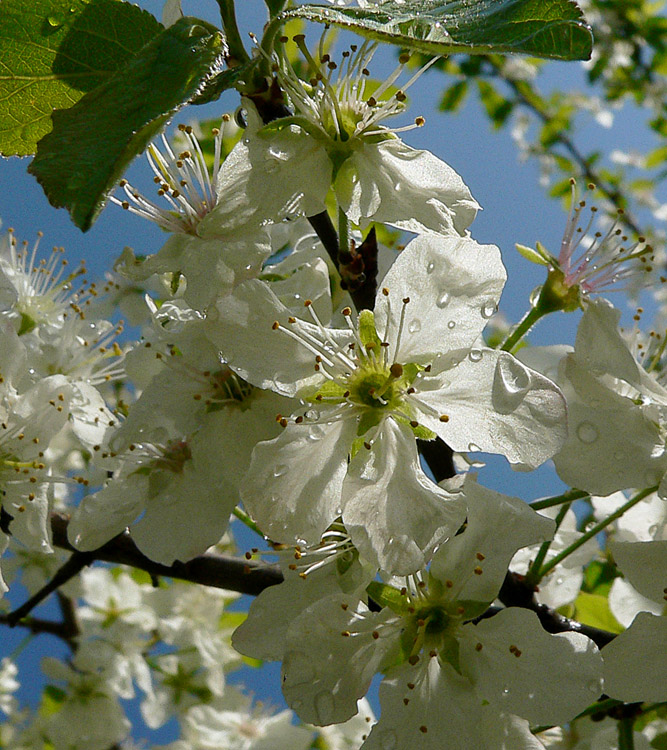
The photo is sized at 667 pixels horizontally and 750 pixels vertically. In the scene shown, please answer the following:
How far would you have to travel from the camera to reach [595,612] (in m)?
1.97

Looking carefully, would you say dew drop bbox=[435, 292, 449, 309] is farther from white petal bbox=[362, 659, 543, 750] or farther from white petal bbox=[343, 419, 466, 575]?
white petal bbox=[362, 659, 543, 750]

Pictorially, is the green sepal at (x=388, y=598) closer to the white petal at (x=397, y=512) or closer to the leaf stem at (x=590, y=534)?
the white petal at (x=397, y=512)

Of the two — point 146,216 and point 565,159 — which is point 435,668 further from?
point 565,159

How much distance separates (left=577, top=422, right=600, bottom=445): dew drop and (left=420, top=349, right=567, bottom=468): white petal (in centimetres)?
23

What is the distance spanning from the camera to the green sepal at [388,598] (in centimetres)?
133

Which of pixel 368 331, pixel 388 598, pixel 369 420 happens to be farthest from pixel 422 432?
pixel 388 598

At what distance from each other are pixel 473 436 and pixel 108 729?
286 cm

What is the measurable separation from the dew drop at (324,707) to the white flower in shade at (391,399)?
0.25 m

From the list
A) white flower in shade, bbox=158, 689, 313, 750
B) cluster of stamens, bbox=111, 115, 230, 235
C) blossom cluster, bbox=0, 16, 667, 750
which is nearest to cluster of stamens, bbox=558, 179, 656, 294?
blossom cluster, bbox=0, 16, 667, 750

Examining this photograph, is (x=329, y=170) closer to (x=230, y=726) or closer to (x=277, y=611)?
(x=277, y=611)

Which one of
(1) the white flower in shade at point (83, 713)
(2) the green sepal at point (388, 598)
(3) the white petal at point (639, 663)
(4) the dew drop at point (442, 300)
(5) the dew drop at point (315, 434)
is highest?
(4) the dew drop at point (442, 300)

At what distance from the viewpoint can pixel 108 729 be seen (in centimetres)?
340

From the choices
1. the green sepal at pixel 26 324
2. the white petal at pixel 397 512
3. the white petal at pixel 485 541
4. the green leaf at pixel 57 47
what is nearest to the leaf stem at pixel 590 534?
the white petal at pixel 485 541

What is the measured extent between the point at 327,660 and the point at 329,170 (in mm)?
781
